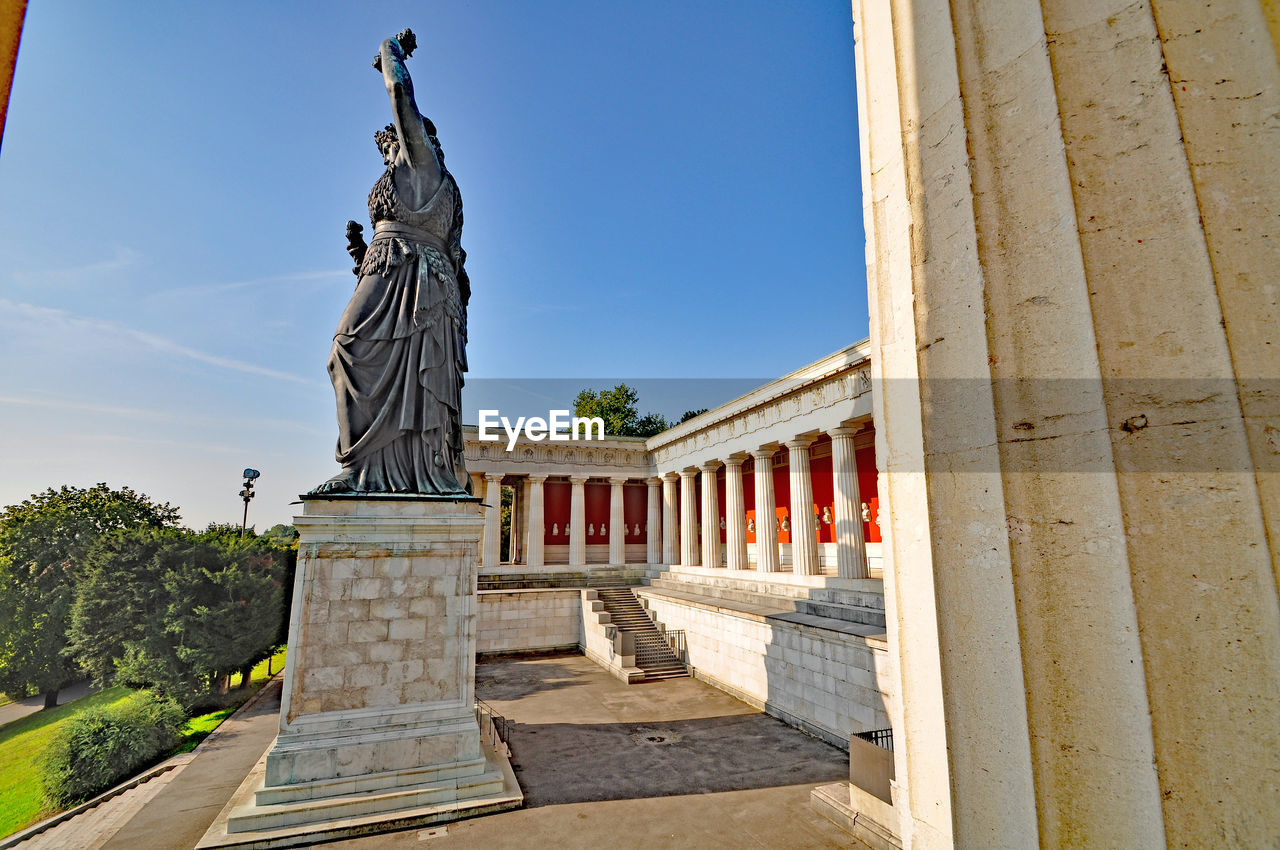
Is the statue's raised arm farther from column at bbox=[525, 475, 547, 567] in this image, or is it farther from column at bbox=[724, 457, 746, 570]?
column at bbox=[525, 475, 547, 567]

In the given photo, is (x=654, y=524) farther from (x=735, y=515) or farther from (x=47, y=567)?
(x=47, y=567)

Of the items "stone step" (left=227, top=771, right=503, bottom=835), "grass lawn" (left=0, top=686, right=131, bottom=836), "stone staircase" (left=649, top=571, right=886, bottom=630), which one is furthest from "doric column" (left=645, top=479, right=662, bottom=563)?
"stone step" (left=227, top=771, right=503, bottom=835)

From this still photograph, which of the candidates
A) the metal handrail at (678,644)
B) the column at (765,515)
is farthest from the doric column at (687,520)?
the metal handrail at (678,644)

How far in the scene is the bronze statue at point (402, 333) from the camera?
29.8ft

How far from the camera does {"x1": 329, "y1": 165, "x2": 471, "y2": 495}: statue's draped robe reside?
9070 millimetres

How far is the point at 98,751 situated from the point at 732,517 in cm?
2047

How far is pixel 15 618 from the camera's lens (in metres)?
26.6

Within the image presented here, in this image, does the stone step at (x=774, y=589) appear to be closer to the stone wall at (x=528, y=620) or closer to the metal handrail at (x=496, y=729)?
the stone wall at (x=528, y=620)

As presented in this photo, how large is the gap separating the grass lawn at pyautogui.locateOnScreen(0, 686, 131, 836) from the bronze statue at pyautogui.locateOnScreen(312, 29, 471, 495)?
41.9 ft

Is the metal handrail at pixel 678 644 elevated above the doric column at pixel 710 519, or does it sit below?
below

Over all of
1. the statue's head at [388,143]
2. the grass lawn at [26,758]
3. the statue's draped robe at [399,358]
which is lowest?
the grass lawn at [26,758]

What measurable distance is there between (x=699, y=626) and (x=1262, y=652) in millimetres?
17989

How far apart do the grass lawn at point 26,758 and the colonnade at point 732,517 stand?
47.4ft

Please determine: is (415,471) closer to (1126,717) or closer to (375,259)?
(375,259)
